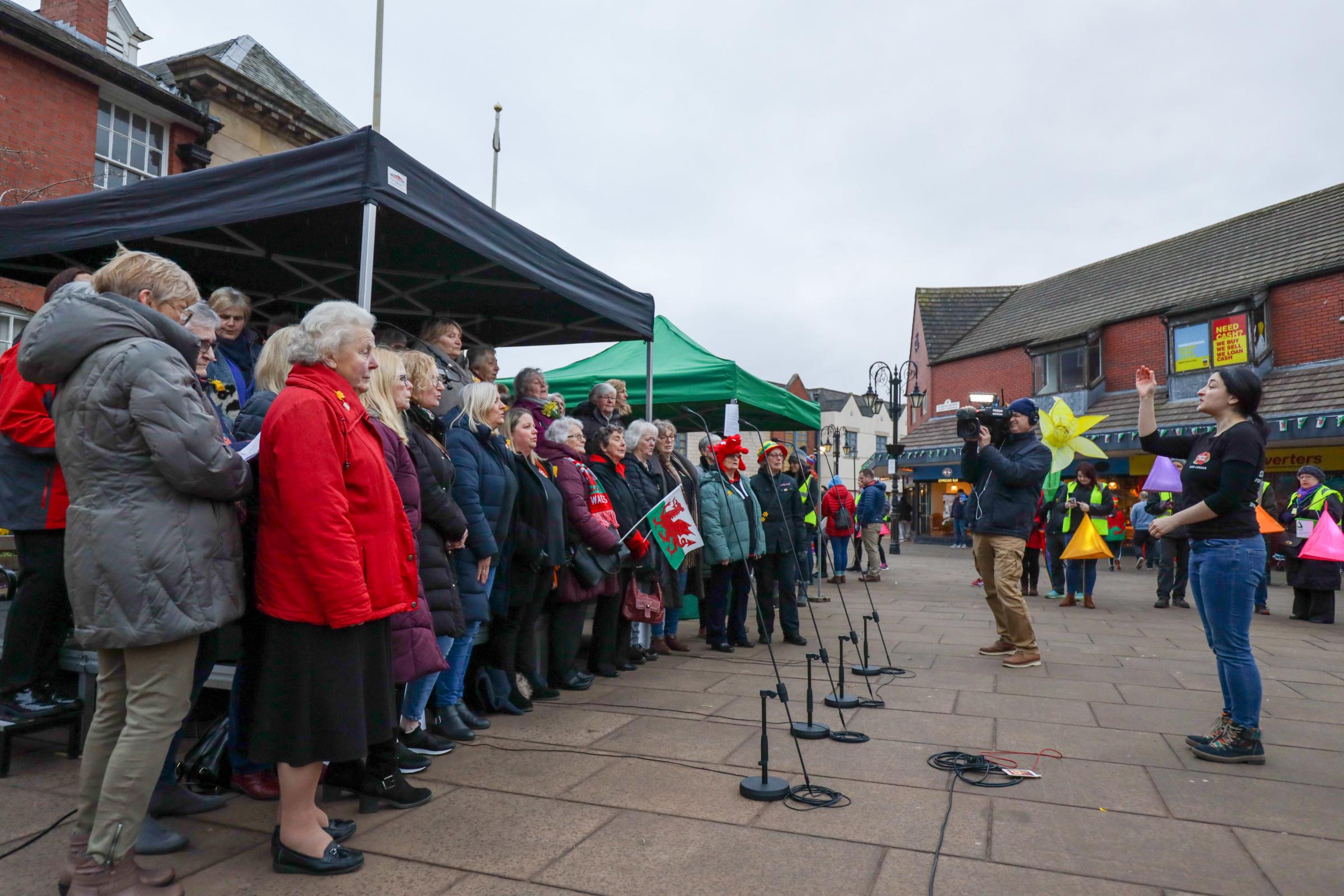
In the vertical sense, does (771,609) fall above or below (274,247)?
below

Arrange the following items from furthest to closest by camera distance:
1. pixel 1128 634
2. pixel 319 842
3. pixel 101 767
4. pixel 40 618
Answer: pixel 1128 634, pixel 40 618, pixel 319 842, pixel 101 767

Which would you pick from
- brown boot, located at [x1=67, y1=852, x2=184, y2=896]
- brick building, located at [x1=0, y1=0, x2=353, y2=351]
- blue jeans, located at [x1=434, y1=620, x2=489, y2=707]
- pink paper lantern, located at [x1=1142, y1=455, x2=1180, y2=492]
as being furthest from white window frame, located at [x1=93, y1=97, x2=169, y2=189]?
pink paper lantern, located at [x1=1142, y1=455, x2=1180, y2=492]

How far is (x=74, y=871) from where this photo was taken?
2.40 metres

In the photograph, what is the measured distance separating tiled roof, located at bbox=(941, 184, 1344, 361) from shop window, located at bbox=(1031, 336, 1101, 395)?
0.54 meters

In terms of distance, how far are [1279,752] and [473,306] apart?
6466mm

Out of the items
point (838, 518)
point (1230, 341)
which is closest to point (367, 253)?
point (838, 518)

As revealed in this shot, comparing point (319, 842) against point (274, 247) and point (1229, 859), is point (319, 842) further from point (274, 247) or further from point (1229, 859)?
point (274, 247)

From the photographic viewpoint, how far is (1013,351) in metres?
28.3

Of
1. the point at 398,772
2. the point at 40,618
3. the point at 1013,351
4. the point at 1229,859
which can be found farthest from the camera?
the point at 1013,351

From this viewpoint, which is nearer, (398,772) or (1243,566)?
(398,772)

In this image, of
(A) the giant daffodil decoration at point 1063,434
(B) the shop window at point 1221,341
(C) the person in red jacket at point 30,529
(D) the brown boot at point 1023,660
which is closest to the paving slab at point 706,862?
(C) the person in red jacket at point 30,529

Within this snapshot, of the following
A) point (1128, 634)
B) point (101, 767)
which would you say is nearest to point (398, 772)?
point (101, 767)

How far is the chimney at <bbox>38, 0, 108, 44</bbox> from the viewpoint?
616 inches

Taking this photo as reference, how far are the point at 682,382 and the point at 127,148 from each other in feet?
41.4
